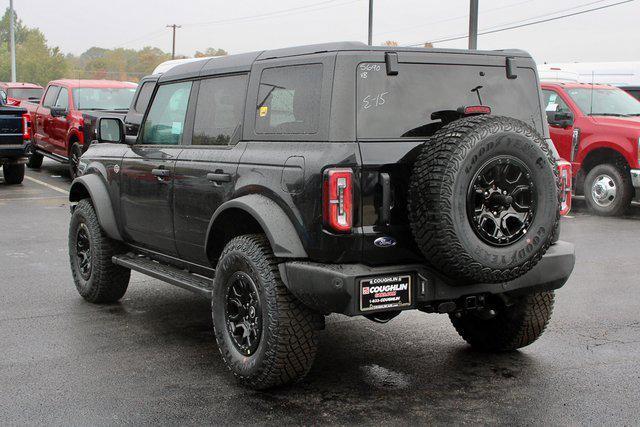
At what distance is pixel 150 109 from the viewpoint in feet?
20.8

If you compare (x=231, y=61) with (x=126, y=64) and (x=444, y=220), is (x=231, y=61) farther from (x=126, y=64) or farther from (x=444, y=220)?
(x=126, y=64)

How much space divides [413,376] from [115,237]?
2.78m

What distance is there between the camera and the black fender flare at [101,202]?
659 cm

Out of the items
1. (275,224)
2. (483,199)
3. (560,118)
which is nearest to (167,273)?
(275,224)

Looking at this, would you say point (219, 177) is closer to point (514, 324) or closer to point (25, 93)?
point (514, 324)

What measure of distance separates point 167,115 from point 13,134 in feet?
35.5

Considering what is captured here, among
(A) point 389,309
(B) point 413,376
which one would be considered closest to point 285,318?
(A) point 389,309

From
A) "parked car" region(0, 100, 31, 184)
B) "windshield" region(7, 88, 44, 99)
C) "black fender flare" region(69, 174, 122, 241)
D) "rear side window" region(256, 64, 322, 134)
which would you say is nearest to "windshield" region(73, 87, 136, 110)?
"parked car" region(0, 100, 31, 184)

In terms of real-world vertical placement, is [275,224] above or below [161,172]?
below

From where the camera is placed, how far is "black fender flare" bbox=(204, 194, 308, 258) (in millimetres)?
4480

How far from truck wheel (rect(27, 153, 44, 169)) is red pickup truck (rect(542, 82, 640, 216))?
11773 mm

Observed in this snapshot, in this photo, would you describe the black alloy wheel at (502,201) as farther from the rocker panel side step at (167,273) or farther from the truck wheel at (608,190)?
the truck wheel at (608,190)

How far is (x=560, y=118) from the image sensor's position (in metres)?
12.9

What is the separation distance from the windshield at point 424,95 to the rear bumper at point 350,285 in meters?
0.70
